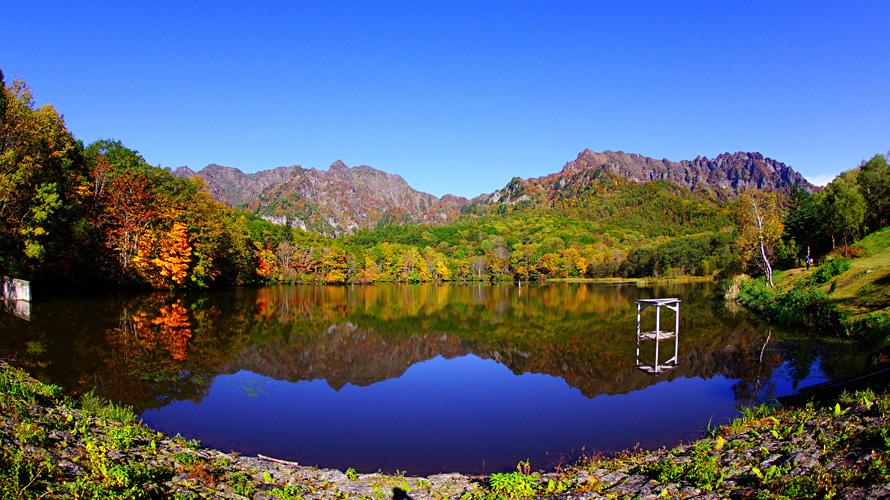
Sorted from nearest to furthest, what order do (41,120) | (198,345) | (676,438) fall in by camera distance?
(676,438) < (198,345) < (41,120)

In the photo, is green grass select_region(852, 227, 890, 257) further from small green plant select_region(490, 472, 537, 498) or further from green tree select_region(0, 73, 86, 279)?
green tree select_region(0, 73, 86, 279)

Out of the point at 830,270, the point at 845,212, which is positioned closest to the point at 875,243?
the point at 845,212

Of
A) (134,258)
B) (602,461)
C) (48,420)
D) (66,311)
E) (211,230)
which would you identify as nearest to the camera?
(48,420)

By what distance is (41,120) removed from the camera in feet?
93.2

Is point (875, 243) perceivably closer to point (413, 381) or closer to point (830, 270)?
point (830, 270)

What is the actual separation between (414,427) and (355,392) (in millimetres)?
3966

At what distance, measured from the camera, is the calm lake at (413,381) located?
10.6m

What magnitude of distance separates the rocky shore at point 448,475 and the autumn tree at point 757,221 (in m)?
32.7

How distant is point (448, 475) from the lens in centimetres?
825

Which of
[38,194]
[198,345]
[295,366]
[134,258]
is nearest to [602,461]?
[295,366]

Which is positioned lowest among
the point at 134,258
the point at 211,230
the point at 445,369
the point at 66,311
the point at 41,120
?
the point at 445,369

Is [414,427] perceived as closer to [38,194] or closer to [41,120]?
[38,194]

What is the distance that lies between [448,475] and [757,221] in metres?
38.5

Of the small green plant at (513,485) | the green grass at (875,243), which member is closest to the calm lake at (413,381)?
the small green plant at (513,485)
